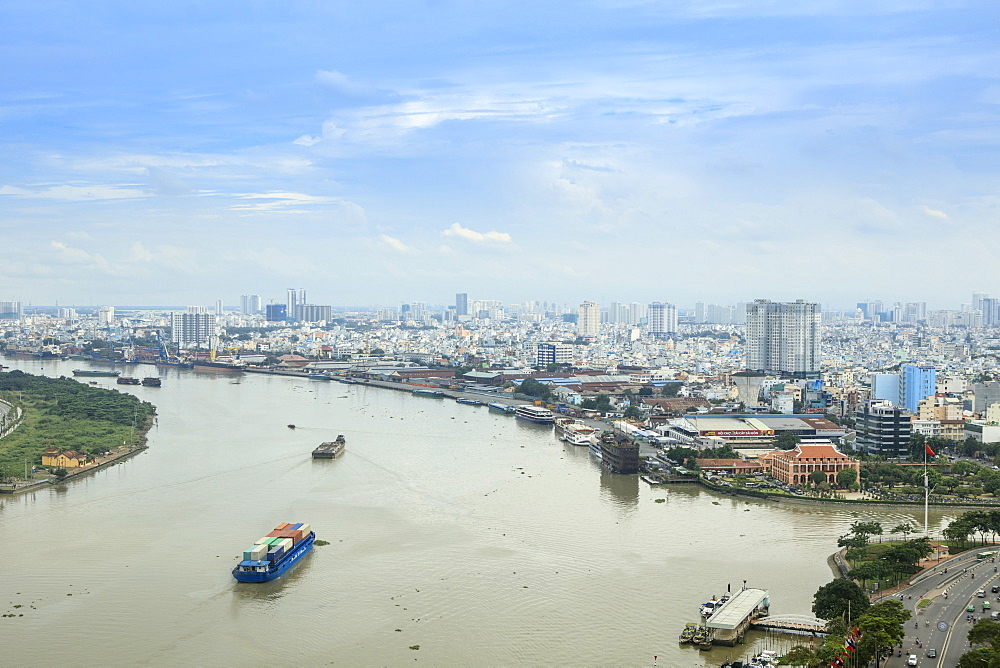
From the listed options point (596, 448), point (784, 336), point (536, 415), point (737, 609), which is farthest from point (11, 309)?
point (737, 609)

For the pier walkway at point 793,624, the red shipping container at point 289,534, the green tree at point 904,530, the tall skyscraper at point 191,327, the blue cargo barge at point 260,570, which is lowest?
the pier walkway at point 793,624

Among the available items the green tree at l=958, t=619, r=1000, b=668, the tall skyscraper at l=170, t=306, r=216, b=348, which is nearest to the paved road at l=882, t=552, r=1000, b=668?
the green tree at l=958, t=619, r=1000, b=668

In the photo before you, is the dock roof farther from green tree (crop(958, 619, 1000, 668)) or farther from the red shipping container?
the red shipping container

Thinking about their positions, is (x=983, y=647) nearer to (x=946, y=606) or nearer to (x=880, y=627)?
(x=880, y=627)

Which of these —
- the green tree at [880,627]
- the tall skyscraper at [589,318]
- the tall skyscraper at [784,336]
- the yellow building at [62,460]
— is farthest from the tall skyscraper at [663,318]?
the green tree at [880,627]

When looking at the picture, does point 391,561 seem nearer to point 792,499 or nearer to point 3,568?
point 3,568

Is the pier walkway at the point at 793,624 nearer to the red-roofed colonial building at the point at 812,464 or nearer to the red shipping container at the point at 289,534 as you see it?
the red shipping container at the point at 289,534
